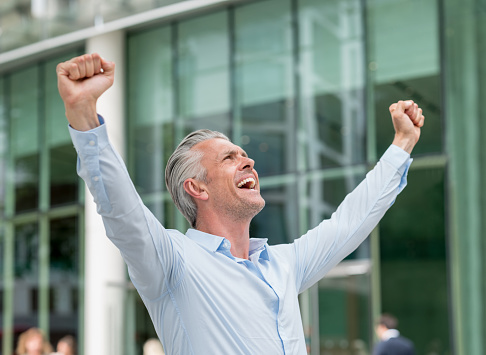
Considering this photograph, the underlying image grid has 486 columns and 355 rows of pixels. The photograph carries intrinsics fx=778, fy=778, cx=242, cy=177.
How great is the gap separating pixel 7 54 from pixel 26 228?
3.11 metres

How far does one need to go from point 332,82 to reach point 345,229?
352 inches

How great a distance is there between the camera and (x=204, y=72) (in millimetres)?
12070

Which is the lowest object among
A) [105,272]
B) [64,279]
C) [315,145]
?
[64,279]

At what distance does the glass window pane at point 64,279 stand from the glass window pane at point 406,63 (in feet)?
18.2

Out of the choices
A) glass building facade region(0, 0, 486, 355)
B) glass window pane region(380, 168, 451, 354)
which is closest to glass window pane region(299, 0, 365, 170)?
glass building facade region(0, 0, 486, 355)

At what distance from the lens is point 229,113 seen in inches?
462

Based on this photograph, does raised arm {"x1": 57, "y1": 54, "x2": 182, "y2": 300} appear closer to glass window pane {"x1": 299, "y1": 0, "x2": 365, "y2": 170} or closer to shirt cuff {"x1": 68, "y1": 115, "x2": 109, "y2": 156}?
shirt cuff {"x1": 68, "y1": 115, "x2": 109, "y2": 156}

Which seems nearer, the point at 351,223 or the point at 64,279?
the point at 351,223

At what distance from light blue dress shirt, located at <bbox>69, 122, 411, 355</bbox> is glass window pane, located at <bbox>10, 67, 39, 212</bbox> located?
12.2 meters

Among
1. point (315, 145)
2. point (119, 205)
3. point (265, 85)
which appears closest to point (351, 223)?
point (119, 205)

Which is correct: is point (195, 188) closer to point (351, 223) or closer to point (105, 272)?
point (351, 223)

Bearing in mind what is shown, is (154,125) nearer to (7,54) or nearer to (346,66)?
(7,54)

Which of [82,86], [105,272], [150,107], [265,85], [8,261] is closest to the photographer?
[82,86]

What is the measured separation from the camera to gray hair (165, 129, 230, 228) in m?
2.00
